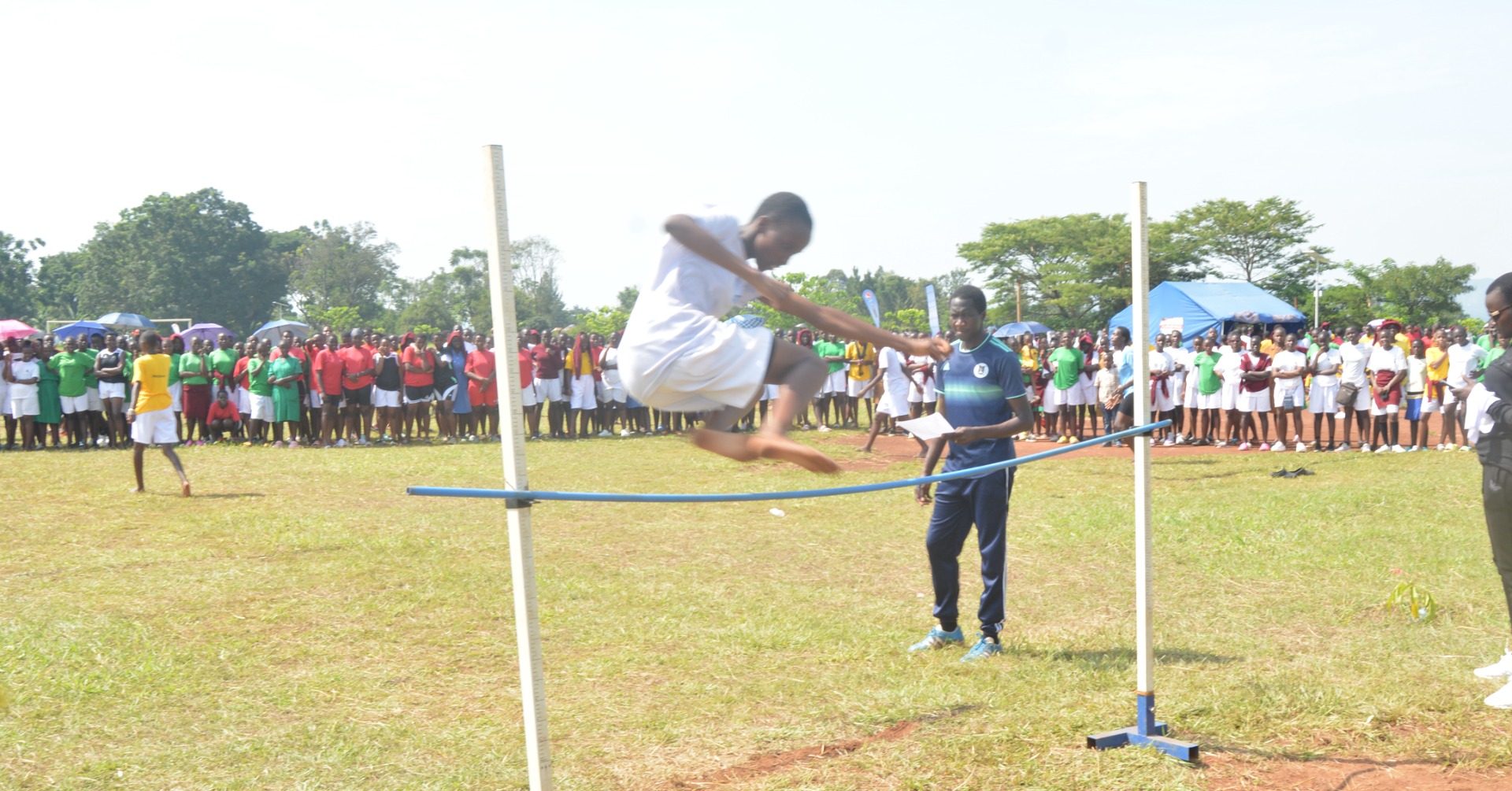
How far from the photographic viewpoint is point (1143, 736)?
516 centimetres

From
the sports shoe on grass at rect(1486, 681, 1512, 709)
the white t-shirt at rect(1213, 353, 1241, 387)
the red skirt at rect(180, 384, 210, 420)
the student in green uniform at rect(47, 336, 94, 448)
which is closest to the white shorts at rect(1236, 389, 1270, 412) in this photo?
the white t-shirt at rect(1213, 353, 1241, 387)

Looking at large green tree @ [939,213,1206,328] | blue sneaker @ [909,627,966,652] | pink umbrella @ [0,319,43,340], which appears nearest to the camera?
blue sneaker @ [909,627,966,652]

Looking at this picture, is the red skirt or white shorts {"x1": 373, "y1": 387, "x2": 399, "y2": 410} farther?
white shorts {"x1": 373, "y1": 387, "x2": 399, "y2": 410}

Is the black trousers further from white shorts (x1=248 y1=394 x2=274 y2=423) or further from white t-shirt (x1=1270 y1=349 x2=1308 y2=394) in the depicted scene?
white shorts (x1=248 y1=394 x2=274 y2=423)

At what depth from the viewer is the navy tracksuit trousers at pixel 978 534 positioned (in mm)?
6570

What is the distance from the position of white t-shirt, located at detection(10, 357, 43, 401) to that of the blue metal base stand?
17740mm

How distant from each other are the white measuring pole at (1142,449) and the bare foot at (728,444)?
1.92 metres

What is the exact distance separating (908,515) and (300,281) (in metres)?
76.1

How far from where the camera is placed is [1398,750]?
507cm

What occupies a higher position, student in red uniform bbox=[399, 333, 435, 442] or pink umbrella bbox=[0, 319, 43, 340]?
pink umbrella bbox=[0, 319, 43, 340]

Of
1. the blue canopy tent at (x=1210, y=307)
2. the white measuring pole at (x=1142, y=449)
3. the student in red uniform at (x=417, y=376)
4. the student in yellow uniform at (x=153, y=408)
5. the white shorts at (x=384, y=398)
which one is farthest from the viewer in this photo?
the blue canopy tent at (x=1210, y=307)

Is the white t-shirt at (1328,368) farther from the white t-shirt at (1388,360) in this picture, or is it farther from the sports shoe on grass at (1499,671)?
the sports shoe on grass at (1499,671)

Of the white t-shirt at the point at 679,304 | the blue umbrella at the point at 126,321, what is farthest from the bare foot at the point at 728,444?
the blue umbrella at the point at 126,321

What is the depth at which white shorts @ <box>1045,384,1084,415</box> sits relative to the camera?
1919 cm
